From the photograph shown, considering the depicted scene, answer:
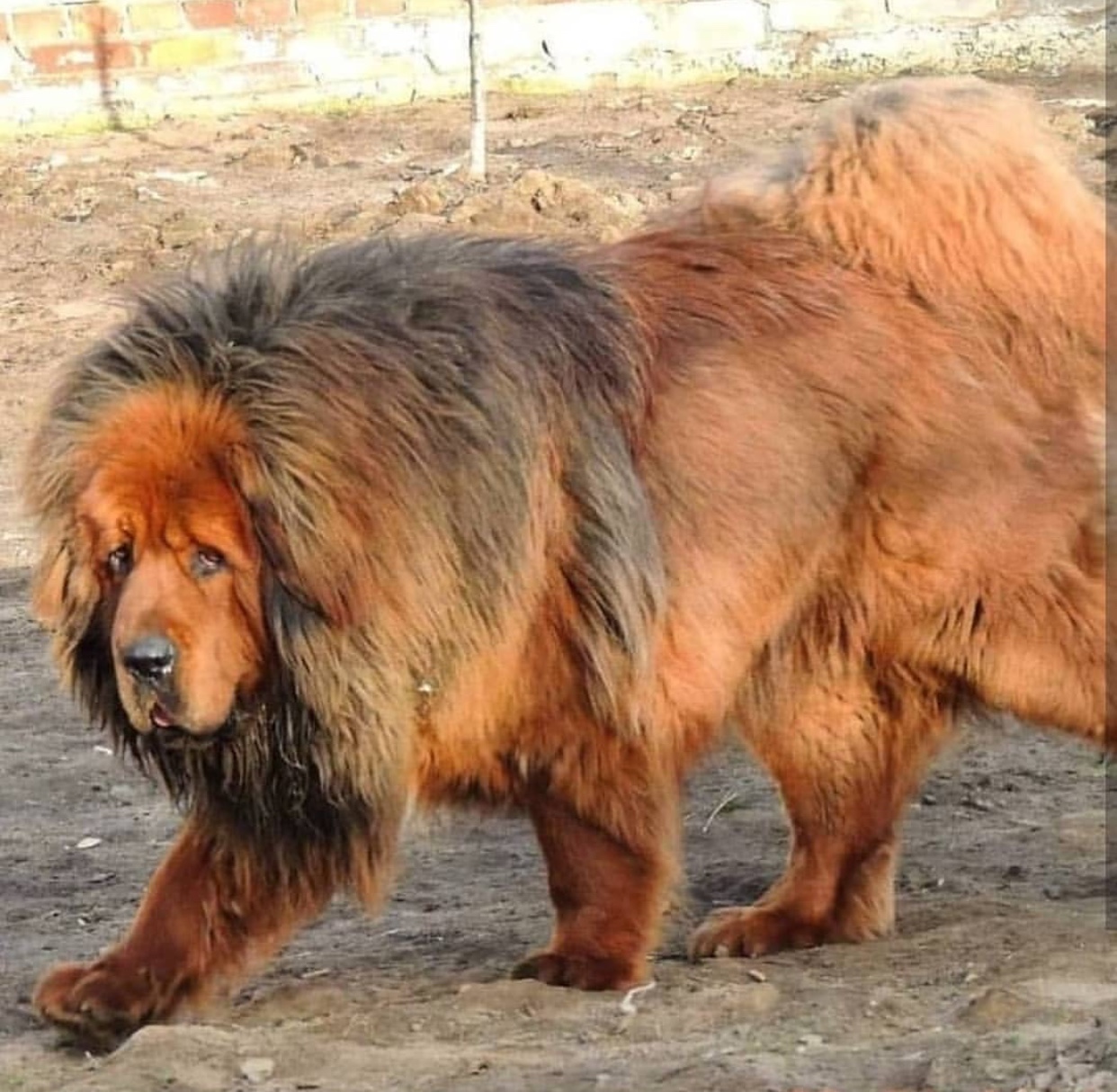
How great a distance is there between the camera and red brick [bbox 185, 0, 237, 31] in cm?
1320

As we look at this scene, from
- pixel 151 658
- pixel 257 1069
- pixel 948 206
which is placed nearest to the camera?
pixel 257 1069

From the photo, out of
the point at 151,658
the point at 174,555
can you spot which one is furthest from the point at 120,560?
the point at 151,658

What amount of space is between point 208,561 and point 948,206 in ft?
5.83

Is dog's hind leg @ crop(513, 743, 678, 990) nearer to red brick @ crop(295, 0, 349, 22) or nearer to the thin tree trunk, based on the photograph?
the thin tree trunk

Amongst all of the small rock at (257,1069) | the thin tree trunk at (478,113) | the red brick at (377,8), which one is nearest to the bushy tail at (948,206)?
the small rock at (257,1069)

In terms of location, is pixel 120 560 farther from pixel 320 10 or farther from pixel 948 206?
pixel 320 10

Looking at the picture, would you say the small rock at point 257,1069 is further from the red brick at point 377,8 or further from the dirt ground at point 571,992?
the red brick at point 377,8

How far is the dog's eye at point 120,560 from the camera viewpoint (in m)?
4.45

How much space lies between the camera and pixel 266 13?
13.3 metres

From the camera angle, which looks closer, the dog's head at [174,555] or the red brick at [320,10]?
the dog's head at [174,555]

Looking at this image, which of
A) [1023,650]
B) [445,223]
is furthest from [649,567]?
[445,223]

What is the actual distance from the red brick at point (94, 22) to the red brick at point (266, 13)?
0.67 meters

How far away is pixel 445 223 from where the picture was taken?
11.0 meters

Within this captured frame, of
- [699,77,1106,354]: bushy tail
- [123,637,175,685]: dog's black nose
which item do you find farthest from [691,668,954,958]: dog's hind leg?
[123,637,175,685]: dog's black nose
